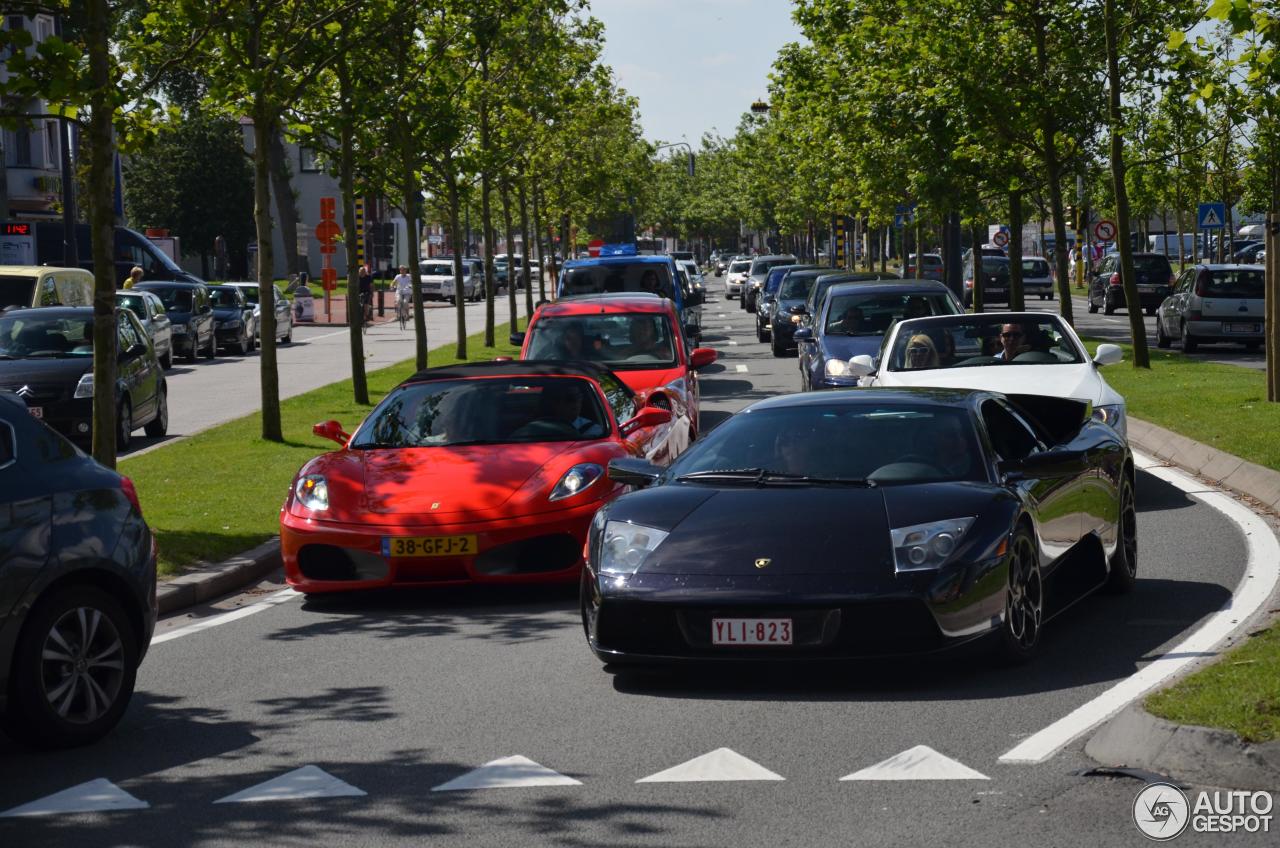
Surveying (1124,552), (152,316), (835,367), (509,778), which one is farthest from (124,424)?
(509,778)

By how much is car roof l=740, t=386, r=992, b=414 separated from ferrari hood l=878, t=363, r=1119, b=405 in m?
4.82

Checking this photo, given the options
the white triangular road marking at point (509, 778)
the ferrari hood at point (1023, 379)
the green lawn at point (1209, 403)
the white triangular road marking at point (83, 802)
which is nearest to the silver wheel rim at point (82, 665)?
the white triangular road marking at point (83, 802)

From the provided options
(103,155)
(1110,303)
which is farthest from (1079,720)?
(1110,303)

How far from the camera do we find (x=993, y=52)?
30.6m

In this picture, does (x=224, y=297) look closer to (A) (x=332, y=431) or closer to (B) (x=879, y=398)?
(A) (x=332, y=431)

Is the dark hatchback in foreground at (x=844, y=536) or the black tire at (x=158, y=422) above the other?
the dark hatchback in foreground at (x=844, y=536)

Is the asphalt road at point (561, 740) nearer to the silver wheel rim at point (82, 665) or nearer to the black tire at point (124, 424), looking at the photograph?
the silver wheel rim at point (82, 665)

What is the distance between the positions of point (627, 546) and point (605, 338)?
11.8 metres

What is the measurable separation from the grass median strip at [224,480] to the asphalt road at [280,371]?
1.19 m

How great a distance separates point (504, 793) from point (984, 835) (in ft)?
5.31

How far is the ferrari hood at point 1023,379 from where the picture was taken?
46.2 feet

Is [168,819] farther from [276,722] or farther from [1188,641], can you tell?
[1188,641]

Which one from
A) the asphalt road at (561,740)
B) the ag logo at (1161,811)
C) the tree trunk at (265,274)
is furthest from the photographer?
the tree trunk at (265,274)

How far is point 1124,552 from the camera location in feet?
32.3
